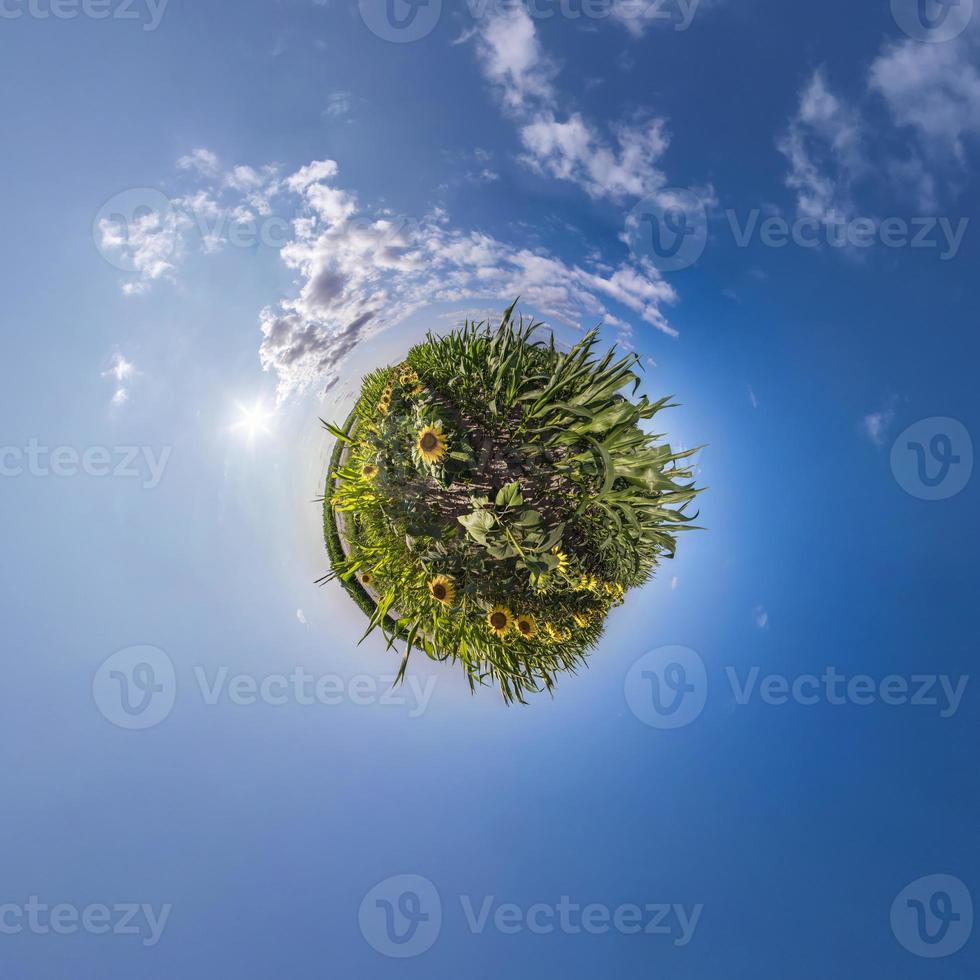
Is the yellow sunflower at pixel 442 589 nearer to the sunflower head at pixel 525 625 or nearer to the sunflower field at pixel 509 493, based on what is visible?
the sunflower field at pixel 509 493

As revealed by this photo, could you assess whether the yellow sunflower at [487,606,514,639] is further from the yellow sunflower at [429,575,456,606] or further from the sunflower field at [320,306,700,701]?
the yellow sunflower at [429,575,456,606]

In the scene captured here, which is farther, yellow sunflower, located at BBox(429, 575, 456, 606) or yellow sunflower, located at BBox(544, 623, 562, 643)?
yellow sunflower, located at BBox(544, 623, 562, 643)

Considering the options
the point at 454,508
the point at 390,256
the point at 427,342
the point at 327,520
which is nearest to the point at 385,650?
the point at 327,520

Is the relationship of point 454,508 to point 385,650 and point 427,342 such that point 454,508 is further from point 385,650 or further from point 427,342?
point 385,650

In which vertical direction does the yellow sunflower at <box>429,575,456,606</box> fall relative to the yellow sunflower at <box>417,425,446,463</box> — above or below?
below

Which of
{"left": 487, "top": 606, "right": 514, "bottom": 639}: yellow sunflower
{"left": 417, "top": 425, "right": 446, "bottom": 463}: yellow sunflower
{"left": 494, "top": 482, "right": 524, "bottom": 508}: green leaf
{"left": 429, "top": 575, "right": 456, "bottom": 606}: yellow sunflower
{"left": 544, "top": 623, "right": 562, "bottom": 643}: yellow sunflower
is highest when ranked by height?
{"left": 417, "top": 425, "right": 446, "bottom": 463}: yellow sunflower

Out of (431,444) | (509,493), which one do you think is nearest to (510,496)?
(509,493)

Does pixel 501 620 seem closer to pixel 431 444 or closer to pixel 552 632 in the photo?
pixel 552 632

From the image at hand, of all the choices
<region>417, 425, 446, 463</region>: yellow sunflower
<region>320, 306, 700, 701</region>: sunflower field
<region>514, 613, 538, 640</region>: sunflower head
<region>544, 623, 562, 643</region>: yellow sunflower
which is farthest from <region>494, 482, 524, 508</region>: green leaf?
<region>544, 623, 562, 643</region>: yellow sunflower
